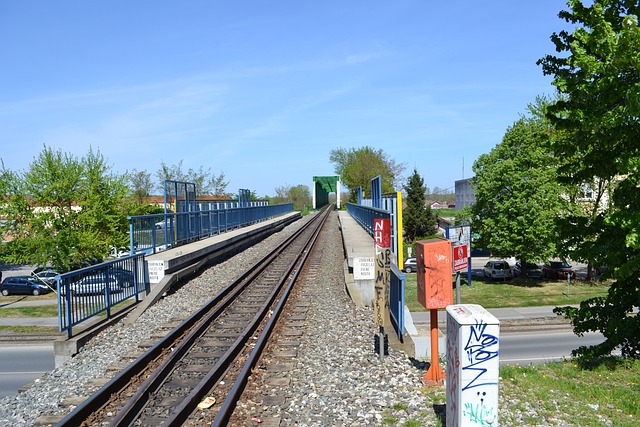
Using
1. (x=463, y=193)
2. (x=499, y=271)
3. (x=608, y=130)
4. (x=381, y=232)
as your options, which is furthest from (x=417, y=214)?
(x=608, y=130)

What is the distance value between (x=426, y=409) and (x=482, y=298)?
81.7 feet

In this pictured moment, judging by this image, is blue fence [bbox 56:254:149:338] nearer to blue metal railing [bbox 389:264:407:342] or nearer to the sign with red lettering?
blue metal railing [bbox 389:264:407:342]

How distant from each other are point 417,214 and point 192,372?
5129cm

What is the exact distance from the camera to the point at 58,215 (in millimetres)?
30031

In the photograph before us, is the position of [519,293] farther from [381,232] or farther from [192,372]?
[192,372]

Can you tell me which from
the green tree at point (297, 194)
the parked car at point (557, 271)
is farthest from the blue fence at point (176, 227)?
the green tree at point (297, 194)

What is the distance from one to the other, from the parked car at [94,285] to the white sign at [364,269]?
5557mm

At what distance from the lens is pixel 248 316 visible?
10594 millimetres

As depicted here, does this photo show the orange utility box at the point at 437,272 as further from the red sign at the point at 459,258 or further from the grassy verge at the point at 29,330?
the grassy verge at the point at 29,330

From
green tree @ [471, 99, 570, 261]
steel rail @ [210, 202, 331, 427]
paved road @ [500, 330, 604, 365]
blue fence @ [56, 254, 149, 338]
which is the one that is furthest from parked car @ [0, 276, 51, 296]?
green tree @ [471, 99, 570, 261]

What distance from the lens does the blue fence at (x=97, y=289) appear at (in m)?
8.60

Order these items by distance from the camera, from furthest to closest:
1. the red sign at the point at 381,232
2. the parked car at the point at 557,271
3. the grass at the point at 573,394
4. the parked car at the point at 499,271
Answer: the parked car at the point at 499,271
the parked car at the point at 557,271
the red sign at the point at 381,232
the grass at the point at 573,394

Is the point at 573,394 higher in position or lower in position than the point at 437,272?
lower

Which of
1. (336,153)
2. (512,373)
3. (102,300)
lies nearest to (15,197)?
(102,300)
